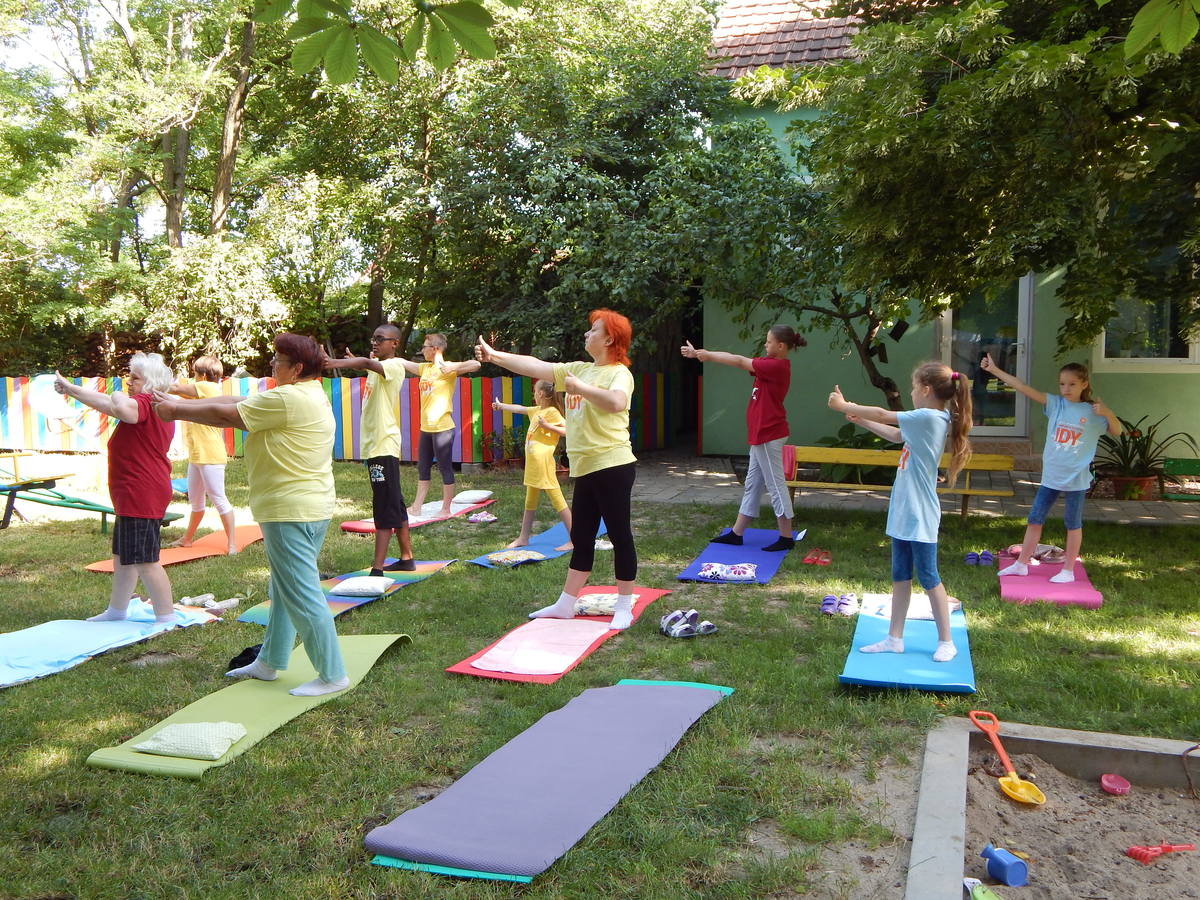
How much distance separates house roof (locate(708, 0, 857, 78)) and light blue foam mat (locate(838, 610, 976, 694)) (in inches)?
399

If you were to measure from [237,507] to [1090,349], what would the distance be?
35.0ft

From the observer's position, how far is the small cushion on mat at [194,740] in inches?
157

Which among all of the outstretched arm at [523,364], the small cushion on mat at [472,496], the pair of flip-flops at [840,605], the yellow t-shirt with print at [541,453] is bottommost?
the pair of flip-flops at [840,605]

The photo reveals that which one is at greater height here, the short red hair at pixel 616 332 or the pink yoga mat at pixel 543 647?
the short red hair at pixel 616 332

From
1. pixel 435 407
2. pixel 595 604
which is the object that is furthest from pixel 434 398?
pixel 595 604

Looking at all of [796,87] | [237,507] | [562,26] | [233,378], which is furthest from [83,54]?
[796,87]

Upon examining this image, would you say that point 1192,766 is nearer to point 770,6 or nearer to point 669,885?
point 669,885

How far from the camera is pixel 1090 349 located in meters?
11.9

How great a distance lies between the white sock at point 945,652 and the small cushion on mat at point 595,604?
204 centimetres

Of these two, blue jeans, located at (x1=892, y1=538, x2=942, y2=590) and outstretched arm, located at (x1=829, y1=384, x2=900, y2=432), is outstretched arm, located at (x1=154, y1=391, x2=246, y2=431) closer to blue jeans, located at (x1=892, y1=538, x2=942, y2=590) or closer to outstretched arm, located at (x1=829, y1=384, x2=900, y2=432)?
outstretched arm, located at (x1=829, y1=384, x2=900, y2=432)

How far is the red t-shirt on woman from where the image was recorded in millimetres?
7996

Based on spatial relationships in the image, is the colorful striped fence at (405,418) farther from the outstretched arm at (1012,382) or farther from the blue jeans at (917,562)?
the blue jeans at (917,562)

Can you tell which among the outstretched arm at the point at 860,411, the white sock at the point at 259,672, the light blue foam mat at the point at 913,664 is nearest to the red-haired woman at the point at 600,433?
the outstretched arm at the point at 860,411

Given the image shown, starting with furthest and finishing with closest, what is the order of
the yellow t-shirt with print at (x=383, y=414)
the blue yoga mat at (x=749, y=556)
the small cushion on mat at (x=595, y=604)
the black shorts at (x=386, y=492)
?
the blue yoga mat at (x=749, y=556) < the yellow t-shirt with print at (x=383, y=414) < the black shorts at (x=386, y=492) < the small cushion on mat at (x=595, y=604)
